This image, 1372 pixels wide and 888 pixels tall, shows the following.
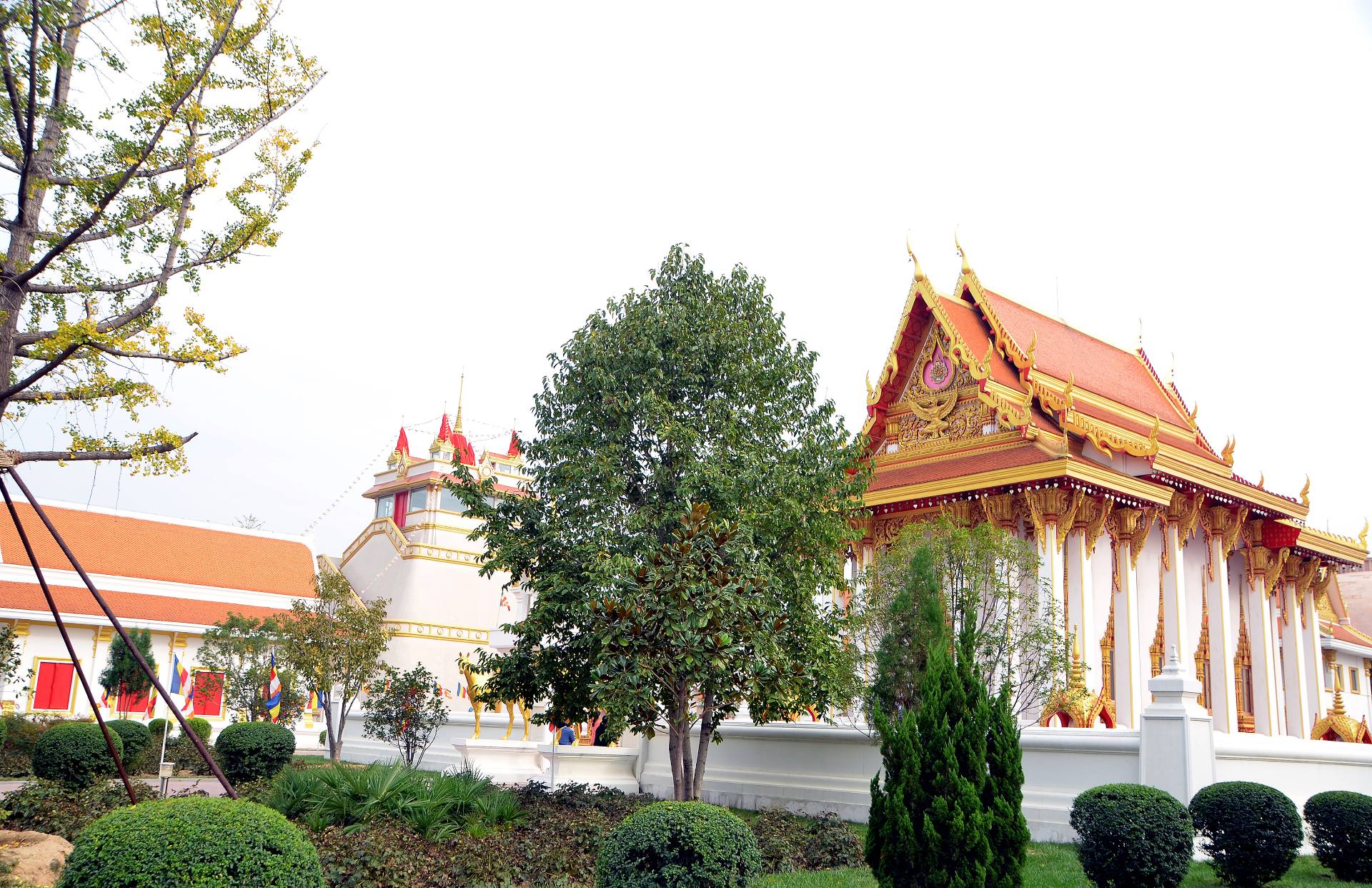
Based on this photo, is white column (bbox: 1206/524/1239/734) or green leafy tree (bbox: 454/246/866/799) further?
white column (bbox: 1206/524/1239/734)

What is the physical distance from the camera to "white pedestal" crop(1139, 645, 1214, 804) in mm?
11148

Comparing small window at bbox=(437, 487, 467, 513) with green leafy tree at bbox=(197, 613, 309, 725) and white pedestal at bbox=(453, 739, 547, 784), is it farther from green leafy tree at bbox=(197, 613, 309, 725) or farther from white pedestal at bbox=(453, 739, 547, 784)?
white pedestal at bbox=(453, 739, 547, 784)

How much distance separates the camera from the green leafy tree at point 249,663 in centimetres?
2516

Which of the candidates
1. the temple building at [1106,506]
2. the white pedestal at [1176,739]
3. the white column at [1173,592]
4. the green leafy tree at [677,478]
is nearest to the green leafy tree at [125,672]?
the green leafy tree at [677,478]

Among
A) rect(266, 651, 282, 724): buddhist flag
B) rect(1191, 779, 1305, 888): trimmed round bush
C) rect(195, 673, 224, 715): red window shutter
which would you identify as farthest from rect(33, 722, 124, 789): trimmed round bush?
rect(1191, 779, 1305, 888): trimmed round bush

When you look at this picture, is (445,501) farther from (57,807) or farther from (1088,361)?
(57,807)

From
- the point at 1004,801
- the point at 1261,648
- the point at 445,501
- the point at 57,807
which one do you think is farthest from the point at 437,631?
the point at 1004,801

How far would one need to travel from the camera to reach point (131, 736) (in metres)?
19.4

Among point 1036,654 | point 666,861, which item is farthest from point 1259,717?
point 666,861

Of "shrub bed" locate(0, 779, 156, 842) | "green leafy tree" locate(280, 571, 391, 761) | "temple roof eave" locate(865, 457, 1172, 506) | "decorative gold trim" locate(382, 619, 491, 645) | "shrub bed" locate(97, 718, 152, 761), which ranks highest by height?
"temple roof eave" locate(865, 457, 1172, 506)

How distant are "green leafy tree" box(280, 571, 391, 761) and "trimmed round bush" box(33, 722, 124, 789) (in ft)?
21.8

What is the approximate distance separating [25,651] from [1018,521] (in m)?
27.3

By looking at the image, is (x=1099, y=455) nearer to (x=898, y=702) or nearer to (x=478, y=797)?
(x=898, y=702)

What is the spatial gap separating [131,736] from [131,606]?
15.0 meters
